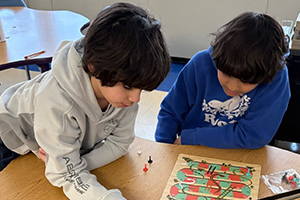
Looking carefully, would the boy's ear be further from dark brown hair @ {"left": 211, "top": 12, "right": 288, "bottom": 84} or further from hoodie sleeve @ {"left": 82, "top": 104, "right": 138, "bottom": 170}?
dark brown hair @ {"left": 211, "top": 12, "right": 288, "bottom": 84}

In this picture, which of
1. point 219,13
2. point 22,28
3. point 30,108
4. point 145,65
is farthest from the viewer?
point 219,13

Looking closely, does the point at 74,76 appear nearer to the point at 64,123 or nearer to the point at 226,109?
the point at 64,123

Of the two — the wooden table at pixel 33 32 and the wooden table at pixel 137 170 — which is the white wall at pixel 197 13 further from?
the wooden table at pixel 137 170

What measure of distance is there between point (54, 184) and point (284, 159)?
2.20 ft

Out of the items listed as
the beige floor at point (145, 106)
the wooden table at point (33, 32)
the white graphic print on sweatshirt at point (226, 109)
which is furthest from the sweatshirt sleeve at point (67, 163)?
the beige floor at point (145, 106)

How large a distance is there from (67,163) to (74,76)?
0.22m

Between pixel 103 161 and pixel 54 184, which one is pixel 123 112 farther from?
pixel 54 184

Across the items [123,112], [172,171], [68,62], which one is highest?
[68,62]

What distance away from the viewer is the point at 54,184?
0.81 meters

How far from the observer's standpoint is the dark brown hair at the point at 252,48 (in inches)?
35.0

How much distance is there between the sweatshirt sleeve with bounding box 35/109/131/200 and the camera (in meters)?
0.76

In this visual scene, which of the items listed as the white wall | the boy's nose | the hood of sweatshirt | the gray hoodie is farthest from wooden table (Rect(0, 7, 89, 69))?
the white wall

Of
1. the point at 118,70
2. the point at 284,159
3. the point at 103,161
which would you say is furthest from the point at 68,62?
the point at 284,159

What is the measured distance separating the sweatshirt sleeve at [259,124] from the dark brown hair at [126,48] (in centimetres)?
39
